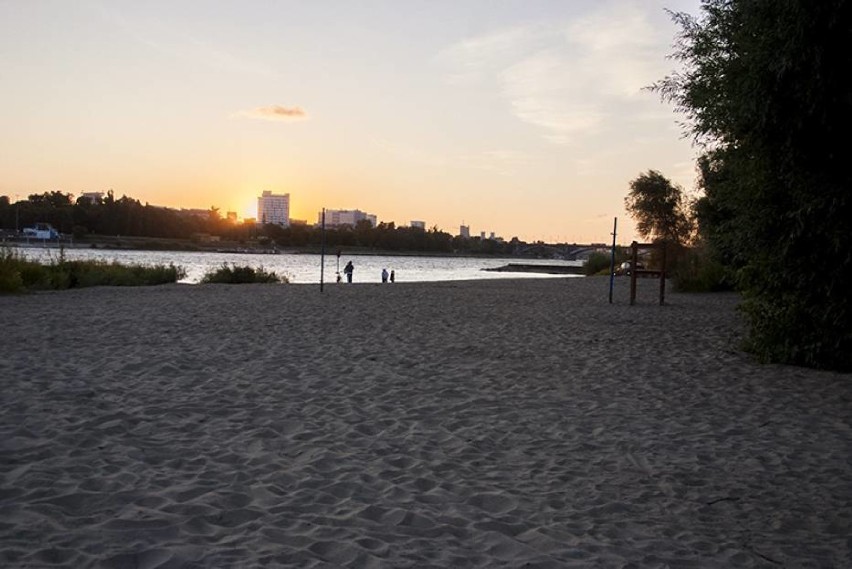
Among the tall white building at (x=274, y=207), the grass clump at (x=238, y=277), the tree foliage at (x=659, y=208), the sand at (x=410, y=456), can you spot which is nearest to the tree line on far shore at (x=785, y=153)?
the sand at (x=410, y=456)

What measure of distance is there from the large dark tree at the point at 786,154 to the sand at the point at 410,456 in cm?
84

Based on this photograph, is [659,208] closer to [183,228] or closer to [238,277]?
[238,277]

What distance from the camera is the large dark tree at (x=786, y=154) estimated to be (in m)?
7.77

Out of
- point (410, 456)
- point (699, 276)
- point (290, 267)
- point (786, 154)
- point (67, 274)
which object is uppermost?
point (786, 154)

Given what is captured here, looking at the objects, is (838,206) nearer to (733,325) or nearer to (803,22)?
(803,22)

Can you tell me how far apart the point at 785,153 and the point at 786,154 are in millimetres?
36

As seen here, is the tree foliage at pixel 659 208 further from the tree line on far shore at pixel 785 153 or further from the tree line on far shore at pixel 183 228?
the tree line on far shore at pixel 183 228

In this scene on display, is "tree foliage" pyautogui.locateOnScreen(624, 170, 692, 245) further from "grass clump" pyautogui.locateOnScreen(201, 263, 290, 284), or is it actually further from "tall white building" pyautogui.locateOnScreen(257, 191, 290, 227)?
"tall white building" pyautogui.locateOnScreen(257, 191, 290, 227)

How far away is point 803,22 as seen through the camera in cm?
760

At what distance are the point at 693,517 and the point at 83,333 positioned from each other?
10164mm

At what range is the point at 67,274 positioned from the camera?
24453 mm

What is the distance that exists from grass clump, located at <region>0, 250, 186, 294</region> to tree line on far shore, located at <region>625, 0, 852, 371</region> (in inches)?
716

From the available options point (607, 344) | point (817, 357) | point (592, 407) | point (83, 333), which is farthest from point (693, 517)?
point (83, 333)

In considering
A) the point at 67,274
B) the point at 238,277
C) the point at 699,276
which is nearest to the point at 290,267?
the point at 238,277
